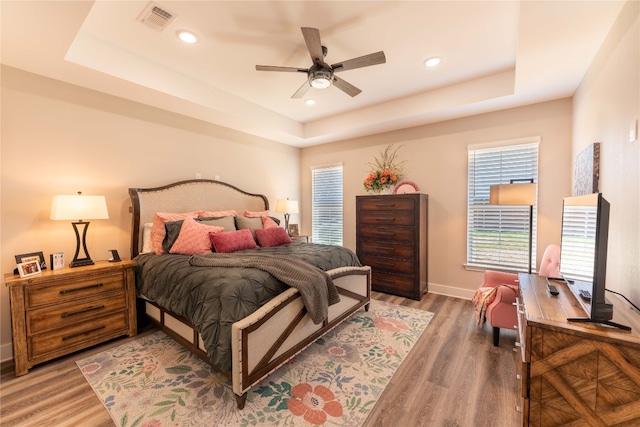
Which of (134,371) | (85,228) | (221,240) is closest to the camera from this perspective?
(134,371)

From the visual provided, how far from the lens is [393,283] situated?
398 centimetres

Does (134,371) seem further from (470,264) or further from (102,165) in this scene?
(470,264)

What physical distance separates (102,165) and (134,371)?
7.36 feet

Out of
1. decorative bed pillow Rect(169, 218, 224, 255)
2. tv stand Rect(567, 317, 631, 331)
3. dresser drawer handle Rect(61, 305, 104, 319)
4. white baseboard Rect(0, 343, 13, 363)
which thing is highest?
decorative bed pillow Rect(169, 218, 224, 255)

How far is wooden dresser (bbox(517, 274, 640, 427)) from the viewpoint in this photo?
1.12 m

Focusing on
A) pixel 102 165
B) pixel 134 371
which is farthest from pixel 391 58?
pixel 134 371

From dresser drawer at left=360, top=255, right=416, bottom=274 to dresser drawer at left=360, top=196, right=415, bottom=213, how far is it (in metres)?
0.77

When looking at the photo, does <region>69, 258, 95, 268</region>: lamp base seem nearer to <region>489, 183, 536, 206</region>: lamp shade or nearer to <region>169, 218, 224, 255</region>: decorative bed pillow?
<region>169, 218, 224, 255</region>: decorative bed pillow

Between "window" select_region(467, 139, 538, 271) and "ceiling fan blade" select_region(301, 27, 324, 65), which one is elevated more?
"ceiling fan blade" select_region(301, 27, 324, 65)

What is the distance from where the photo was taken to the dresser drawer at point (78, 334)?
223 centimetres

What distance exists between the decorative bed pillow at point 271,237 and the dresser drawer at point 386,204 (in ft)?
4.60

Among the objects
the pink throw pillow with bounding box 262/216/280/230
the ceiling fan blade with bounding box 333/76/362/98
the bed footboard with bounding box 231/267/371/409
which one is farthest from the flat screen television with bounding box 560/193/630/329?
the pink throw pillow with bounding box 262/216/280/230

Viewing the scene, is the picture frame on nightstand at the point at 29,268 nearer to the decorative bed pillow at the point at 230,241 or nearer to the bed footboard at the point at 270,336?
the decorative bed pillow at the point at 230,241

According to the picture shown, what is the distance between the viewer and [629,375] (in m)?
1.12
